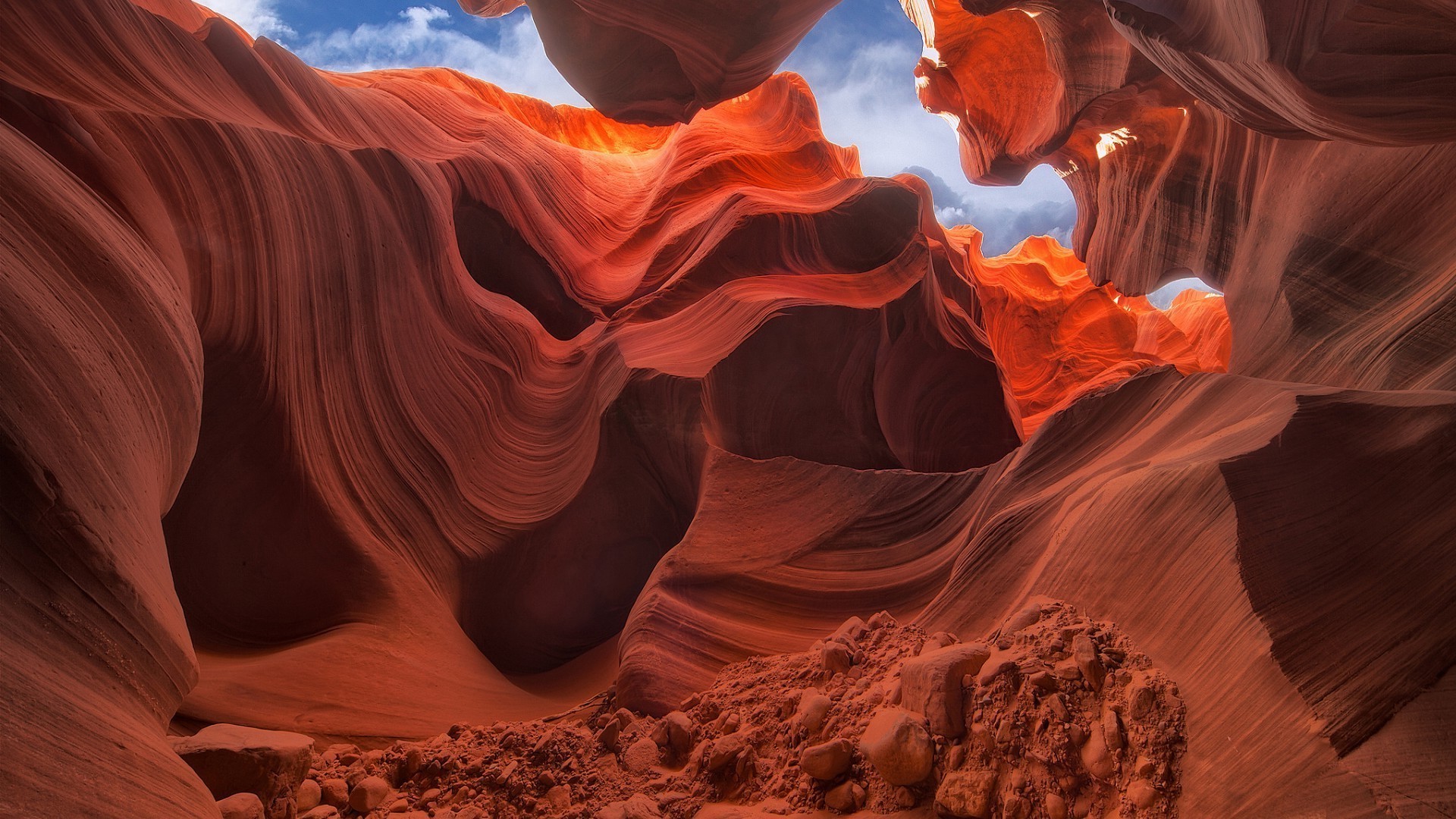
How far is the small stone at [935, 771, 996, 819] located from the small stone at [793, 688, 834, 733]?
0.41 metres

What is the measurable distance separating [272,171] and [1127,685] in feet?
11.4

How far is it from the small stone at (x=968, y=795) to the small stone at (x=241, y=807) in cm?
141

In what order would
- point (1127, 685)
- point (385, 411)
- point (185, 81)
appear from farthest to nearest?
1. point (385, 411)
2. point (185, 81)
3. point (1127, 685)

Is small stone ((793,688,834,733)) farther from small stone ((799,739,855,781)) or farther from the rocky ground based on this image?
small stone ((799,739,855,781))

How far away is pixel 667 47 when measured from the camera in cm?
439

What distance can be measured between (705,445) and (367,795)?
205cm

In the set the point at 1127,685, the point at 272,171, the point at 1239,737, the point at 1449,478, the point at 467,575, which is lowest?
the point at 1239,737

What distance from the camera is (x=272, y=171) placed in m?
3.23

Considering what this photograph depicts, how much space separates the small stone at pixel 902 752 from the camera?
5.35 feet

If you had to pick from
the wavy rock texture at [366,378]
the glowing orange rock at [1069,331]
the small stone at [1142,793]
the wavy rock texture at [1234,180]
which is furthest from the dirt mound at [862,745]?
the glowing orange rock at [1069,331]

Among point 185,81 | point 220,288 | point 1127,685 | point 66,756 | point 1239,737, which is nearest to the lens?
point 66,756

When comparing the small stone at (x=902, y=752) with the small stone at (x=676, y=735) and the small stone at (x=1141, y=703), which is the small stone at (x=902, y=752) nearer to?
the small stone at (x=1141, y=703)

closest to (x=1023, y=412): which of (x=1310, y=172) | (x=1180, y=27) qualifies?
(x=1310, y=172)

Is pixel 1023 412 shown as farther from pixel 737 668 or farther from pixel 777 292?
pixel 737 668
